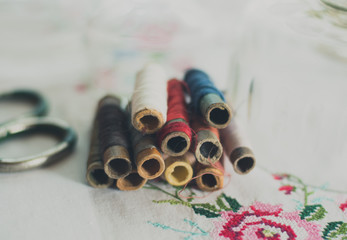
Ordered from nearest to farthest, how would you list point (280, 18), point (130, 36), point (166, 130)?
1. point (166, 130)
2. point (280, 18)
3. point (130, 36)

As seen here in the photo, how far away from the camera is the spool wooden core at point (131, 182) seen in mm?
485

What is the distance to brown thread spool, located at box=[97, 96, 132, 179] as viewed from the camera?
1.51 feet

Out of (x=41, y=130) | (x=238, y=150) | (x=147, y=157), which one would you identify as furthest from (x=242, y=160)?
(x=41, y=130)

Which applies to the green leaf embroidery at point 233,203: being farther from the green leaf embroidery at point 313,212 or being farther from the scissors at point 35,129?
the scissors at point 35,129

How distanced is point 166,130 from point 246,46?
0.22 meters

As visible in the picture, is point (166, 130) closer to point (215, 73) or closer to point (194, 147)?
point (194, 147)

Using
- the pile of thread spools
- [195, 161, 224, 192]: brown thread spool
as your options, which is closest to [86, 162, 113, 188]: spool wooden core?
the pile of thread spools

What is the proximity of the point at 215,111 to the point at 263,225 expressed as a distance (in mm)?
143

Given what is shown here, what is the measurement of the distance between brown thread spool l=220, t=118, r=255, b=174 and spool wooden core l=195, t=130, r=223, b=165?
0.03 m

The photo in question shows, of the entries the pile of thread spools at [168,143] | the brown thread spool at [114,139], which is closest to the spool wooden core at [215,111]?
the pile of thread spools at [168,143]

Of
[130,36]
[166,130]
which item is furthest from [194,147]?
[130,36]

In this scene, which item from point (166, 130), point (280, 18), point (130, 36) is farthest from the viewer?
point (130, 36)

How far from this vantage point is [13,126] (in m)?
0.58

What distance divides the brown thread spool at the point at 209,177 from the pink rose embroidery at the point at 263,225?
4cm
